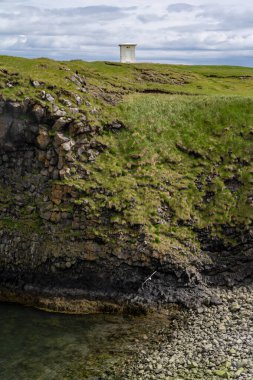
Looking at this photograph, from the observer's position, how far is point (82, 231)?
45125 millimetres

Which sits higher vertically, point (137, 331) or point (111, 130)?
point (111, 130)

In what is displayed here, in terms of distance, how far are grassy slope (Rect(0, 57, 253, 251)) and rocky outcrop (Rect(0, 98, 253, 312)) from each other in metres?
1.23

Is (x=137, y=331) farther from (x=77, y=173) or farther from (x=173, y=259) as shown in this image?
(x=77, y=173)

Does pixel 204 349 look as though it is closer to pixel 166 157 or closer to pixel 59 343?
pixel 59 343

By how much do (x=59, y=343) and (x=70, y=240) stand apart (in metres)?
10.6

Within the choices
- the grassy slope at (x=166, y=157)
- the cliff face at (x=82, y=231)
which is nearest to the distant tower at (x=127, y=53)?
the grassy slope at (x=166, y=157)

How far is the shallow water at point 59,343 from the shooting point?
33781 millimetres

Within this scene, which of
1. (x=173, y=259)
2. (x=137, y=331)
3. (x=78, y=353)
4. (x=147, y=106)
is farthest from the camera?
(x=147, y=106)

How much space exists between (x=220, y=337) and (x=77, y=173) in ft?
68.6

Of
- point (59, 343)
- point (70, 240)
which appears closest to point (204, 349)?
point (59, 343)

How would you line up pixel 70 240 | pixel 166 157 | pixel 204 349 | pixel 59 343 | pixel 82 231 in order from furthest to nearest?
pixel 166 157 → pixel 82 231 → pixel 70 240 → pixel 59 343 → pixel 204 349

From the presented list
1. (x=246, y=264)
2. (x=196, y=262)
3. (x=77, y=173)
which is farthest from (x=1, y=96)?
(x=246, y=264)

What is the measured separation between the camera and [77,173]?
156ft

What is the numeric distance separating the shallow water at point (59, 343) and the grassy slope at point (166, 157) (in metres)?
9.19
